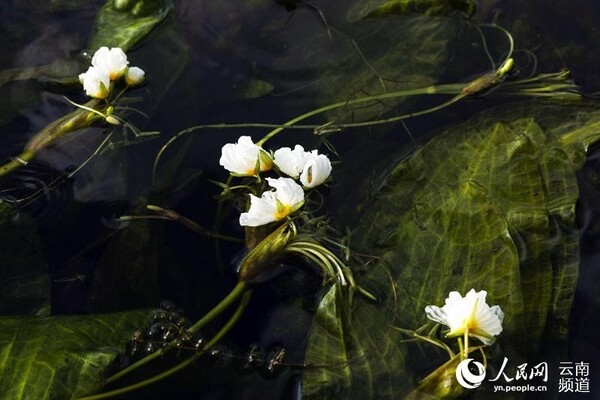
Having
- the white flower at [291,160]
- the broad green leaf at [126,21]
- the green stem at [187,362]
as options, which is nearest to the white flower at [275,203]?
the white flower at [291,160]

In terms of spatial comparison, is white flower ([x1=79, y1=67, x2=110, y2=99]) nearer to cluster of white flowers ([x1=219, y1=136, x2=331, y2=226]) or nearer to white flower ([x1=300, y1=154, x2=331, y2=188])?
cluster of white flowers ([x1=219, y1=136, x2=331, y2=226])

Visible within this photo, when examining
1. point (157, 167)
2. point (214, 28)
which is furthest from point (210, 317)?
point (214, 28)

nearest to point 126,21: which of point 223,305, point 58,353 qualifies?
Answer: point 223,305

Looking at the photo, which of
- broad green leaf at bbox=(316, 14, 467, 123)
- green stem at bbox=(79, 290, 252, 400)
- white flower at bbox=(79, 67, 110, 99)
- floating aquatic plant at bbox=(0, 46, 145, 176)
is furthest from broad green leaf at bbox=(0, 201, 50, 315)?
broad green leaf at bbox=(316, 14, 467, 123)

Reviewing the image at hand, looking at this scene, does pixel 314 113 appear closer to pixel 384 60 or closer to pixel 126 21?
pixel 384 60

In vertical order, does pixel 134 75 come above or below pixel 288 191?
above

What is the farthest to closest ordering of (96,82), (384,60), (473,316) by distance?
(384,60) → (96,82) → (473,316)
